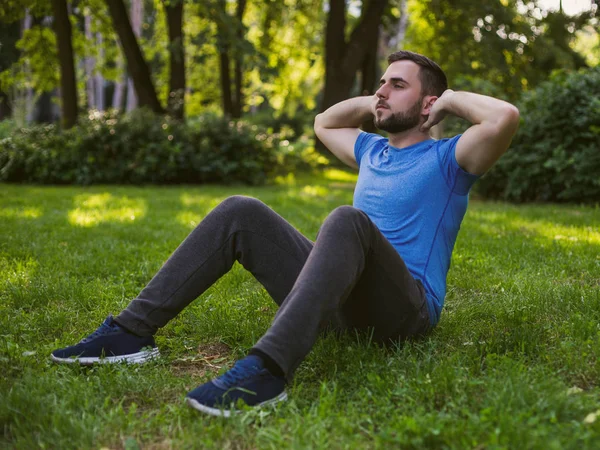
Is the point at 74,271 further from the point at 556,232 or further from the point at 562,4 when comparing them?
the point at 562,4

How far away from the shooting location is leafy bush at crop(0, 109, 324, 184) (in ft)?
39.2

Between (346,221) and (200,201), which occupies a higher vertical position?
(346,221)

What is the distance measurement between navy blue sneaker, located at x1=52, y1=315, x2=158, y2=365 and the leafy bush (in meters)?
9.11

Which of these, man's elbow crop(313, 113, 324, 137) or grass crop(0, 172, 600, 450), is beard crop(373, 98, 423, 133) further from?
grass crop(0, 172, 600, 450)

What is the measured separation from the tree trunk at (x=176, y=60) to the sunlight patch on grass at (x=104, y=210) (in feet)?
15.5

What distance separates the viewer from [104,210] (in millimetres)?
8109

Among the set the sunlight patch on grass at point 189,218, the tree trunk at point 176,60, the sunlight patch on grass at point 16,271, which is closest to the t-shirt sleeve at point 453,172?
the sunlight patch on grass at point 16,271

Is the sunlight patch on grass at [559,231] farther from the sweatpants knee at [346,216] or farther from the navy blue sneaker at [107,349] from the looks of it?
the navy blue sneaker at [107,349]

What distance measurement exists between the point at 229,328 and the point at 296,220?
380 centimetres

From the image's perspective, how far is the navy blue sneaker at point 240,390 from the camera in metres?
2.40

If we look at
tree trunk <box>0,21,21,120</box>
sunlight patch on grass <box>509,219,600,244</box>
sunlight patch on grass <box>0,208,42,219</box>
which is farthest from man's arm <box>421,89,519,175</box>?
tree trunk <box>0,21,21,120</box>

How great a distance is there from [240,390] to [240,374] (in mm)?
62

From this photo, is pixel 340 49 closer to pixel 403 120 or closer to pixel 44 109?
pixel 403 120

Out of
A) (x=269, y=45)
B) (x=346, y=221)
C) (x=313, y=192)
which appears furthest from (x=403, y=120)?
(x=269, y=45)
